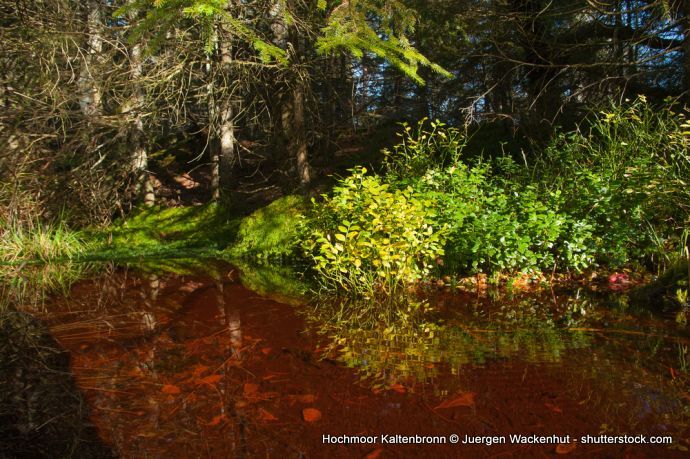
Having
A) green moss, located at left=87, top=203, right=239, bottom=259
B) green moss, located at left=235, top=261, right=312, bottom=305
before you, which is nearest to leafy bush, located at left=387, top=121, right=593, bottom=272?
green moss, located at left=235, top=261, right=312, bottom=305

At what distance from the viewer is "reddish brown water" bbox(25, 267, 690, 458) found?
1835mm

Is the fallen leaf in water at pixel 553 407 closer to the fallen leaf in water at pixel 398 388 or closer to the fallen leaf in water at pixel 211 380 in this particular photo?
the fallen leaf in water at pixel 398 388

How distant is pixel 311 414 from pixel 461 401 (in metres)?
0.74

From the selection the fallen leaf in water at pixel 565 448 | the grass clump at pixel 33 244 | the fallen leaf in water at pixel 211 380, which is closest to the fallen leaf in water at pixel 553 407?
the fallen leaf in water at pixel 565 448

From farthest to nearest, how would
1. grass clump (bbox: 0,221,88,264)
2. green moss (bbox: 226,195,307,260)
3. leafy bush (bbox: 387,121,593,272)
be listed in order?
Result: 1. green moss (bbox: 226,195,307,260)
2. grass clump (bbox: 0,221,88,264)
3. leafy bush (bbox: 387,121,593,272)

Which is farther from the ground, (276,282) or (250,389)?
(276,282)

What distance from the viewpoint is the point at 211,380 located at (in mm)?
2385

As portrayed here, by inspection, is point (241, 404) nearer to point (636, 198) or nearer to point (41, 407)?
point (41, 407)

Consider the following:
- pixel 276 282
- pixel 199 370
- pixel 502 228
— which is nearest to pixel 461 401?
pixel 199 370

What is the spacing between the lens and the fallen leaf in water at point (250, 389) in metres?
2.22

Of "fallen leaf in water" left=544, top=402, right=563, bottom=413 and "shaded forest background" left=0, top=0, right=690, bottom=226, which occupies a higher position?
"shaded forest background" left=0, top=0, right=690, bottom=226

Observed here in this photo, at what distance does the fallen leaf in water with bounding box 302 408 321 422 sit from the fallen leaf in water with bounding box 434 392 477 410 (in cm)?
57

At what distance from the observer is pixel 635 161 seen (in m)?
4.57

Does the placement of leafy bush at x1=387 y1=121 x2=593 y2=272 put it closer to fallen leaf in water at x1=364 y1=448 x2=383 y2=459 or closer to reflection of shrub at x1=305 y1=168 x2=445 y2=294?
reflection of shrub at x1=305 y1=168 x2=445 y2=294
